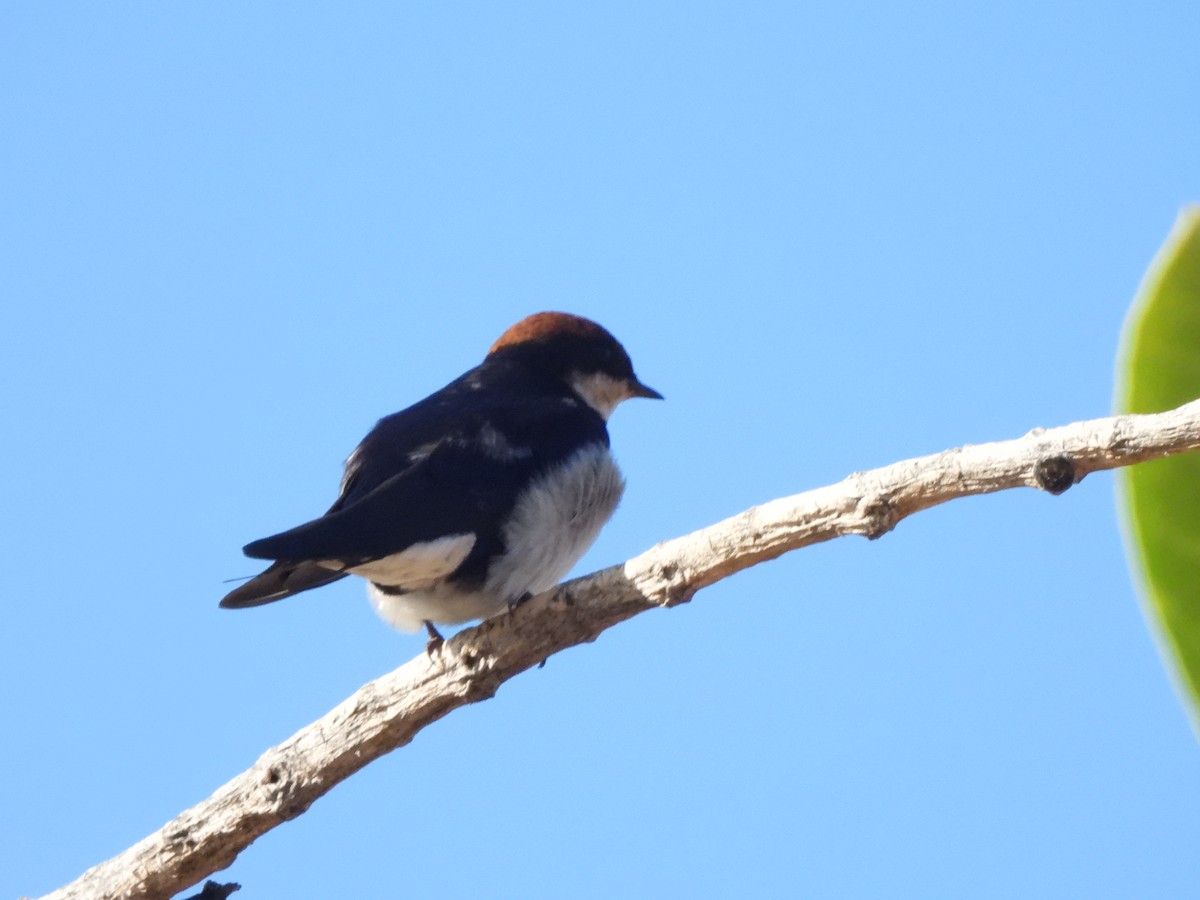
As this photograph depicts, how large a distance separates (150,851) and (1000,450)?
1986mm

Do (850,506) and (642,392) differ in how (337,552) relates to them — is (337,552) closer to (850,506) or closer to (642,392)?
(850,506)

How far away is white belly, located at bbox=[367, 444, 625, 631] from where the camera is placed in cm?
341

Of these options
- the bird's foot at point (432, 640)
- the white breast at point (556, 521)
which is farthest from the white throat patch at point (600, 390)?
the bird's foot at point (432, 640)

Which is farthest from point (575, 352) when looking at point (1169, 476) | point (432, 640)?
point (1169, 476)

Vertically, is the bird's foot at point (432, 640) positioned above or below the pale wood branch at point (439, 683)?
above

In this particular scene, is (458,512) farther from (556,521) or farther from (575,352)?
(575,352)

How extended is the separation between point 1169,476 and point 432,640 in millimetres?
1829

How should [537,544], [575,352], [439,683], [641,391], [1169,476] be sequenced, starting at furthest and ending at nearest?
[641,391] < [575,352] < [537,544] < [439,683] < [1169,476]

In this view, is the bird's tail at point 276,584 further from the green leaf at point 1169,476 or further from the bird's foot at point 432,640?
the green leaf at point 1169,476

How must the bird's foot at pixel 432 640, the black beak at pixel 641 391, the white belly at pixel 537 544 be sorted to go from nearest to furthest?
the bird's foot at pixel 432 640 < the white belly at pixel 537 544 < the black beak at pixel 641 391

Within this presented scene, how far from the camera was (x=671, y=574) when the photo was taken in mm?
2482

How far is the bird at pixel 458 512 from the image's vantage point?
3035 millimetres

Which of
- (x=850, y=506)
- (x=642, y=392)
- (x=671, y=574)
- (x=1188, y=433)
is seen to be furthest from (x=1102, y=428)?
(x=642, y=392)

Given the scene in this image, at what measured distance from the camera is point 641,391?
500cm
